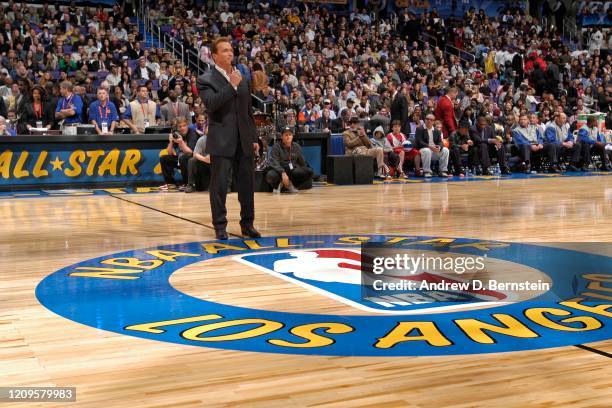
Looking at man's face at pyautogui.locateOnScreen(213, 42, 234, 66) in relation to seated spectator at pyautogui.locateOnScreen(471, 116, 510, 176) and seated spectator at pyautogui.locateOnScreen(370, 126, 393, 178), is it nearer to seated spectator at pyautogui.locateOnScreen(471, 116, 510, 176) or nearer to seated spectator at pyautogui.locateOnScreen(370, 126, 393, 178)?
seated spectator at pyautogui.locateOnScreen(370, 126, 393, 178)

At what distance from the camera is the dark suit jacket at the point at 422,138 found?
52.2ft

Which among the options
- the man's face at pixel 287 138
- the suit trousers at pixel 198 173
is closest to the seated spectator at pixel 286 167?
the man's face at pixel 287 138

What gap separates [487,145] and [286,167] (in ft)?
19.8

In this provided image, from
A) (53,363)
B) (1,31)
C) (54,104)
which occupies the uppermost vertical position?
(1,31)

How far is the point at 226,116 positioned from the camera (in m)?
7.23

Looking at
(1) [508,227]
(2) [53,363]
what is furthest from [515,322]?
(1) [508,227]

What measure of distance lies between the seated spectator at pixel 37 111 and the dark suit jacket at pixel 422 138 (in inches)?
269

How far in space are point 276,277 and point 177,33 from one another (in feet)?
57.8

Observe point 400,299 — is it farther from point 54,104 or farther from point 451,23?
point 451,23

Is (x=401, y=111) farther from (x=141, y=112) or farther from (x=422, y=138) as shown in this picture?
(x=141, y=112)

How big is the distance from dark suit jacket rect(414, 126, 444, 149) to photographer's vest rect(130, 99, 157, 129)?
16.6ft

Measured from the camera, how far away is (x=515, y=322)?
4.29m

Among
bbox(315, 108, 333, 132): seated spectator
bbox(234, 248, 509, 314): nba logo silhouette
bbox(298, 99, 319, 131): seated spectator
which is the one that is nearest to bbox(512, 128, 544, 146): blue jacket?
bbox(315, 108, 333, 132): seated spectator

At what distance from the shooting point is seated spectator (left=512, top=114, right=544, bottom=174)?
1716 cm
